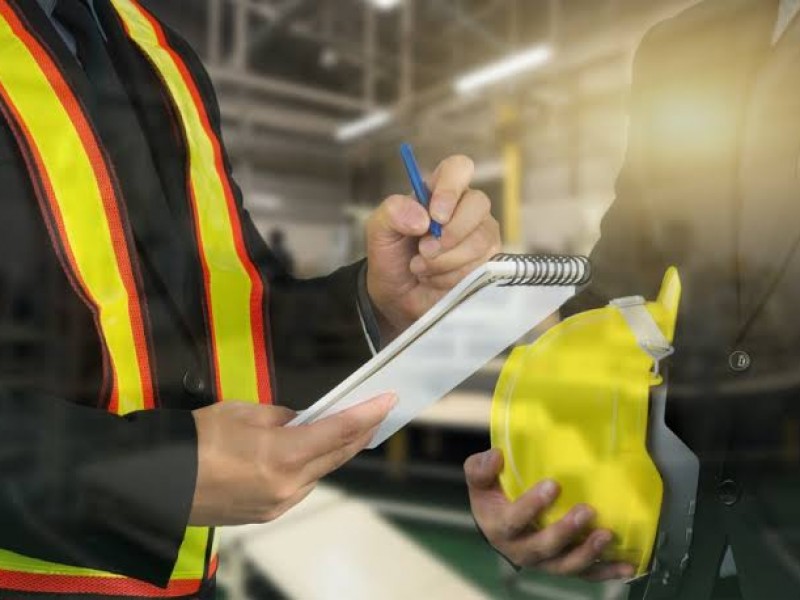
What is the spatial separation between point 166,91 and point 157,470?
36cm

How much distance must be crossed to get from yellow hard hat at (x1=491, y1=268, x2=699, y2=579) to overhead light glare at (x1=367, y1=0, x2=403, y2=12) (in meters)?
0.33

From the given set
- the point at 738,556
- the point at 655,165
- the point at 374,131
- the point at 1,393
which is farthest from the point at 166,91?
the point at 738,556

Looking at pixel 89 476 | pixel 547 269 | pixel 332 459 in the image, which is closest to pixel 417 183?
pixel 547 269

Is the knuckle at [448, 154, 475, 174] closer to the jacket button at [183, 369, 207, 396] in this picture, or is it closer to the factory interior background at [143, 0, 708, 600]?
the factory interior background at [143, 0, 708, 600]

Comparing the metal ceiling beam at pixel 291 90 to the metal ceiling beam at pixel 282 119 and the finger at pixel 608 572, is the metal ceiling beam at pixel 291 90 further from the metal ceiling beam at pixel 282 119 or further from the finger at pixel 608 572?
the finger at pixel 608 572

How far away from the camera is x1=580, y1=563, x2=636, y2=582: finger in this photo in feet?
2.49

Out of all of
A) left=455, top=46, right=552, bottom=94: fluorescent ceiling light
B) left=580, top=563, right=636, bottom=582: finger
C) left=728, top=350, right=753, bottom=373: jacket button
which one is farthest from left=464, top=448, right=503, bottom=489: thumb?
left=455, top=46, right=552, bottom=94: fluorescent ceiling light

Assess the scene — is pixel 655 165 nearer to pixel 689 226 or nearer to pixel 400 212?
pixel 689 226

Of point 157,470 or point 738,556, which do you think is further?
point 738,556

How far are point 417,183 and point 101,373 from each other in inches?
11.9

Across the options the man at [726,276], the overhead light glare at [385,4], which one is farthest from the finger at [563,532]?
the overhead light glare at [385,4]

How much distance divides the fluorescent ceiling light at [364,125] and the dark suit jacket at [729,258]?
0.73ft

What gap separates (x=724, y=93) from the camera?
2.52 feet

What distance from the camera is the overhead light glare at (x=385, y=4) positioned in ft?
2.53
